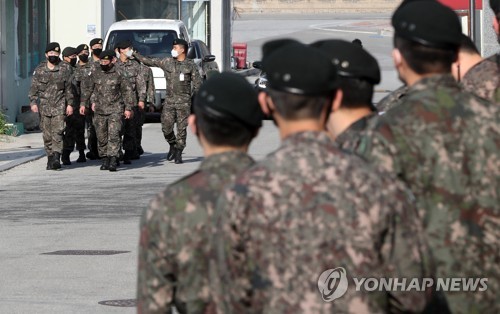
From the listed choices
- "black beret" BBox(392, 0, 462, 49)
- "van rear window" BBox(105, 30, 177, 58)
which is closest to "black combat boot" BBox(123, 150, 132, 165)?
"van rear window" BBox(105, 30, 177, 58)

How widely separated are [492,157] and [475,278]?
1.41 feet

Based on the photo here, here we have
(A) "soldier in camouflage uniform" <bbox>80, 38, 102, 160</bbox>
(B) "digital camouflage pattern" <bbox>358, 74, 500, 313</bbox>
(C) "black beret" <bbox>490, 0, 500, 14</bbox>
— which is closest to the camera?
(B) "digital camouflage pattern" <bbox>358, 74, 500, 313</bbox>

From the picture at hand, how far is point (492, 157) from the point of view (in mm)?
5113

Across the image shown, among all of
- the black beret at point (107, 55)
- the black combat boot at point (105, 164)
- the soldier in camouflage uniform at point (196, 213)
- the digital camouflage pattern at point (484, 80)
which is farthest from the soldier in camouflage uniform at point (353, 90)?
the black combat boot at point (105, 164)

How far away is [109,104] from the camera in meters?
21.3

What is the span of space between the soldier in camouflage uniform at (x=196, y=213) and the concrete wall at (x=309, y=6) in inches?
3798

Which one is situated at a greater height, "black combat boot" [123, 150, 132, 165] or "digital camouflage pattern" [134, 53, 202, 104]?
"digital camouflage pattern" [134, 53, 202, 104]

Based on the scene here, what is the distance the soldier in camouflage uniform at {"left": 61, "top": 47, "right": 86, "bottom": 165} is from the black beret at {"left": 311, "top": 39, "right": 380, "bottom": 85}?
1691cm

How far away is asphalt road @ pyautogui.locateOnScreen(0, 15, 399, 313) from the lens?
1088 cm

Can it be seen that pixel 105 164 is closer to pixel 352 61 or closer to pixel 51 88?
pixel 51 88

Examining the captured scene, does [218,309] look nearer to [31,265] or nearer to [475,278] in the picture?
[475,278]

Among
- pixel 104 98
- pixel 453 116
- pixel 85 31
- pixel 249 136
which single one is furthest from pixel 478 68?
pixel 85 31

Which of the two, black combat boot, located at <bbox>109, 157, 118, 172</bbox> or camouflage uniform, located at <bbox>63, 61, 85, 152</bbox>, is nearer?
black combat boot, located at <bbox>109, 157, 118, 172</bbox>

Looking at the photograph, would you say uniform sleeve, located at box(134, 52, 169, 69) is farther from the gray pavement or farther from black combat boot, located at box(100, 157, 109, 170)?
black combat boot, located at box(100, 157, 109, 170)
